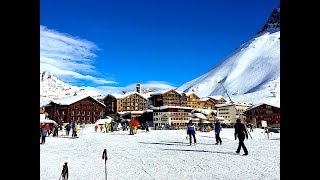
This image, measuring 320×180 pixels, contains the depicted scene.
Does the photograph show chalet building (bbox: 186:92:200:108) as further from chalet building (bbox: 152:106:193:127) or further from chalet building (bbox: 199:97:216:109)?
chalet building (bbox: 152:106:193:127)

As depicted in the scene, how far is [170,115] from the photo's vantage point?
236 feet

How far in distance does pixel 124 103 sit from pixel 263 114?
106ft

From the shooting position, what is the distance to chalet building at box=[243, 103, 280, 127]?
234 ft

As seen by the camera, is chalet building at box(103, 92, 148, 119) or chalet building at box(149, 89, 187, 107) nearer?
chalet building at box(149, 89, 187, 107)

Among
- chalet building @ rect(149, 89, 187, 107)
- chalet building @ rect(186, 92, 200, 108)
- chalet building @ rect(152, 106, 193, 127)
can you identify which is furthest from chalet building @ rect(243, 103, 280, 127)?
chalet building @ rect(186, 92, 200, 108)

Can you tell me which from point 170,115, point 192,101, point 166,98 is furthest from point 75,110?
point 192,101

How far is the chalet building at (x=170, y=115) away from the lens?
71.6m

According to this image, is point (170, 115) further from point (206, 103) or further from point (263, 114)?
point (206, 103)

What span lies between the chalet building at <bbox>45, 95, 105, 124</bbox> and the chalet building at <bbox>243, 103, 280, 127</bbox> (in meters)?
29.9
